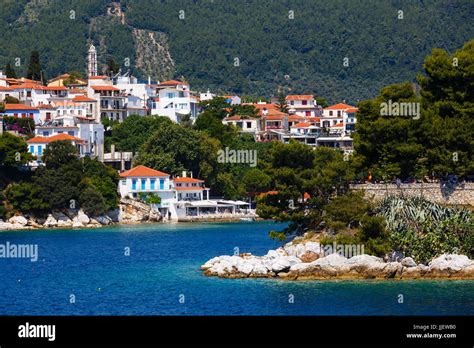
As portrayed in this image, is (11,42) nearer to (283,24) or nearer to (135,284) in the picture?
(283,24)

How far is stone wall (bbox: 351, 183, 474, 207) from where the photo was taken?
4000 cm

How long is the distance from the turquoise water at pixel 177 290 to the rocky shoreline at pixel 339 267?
0.80 meters

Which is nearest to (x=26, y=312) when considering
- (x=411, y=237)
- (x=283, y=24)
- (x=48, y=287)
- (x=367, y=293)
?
(x=48, y=287)

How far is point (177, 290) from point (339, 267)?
5483 mm

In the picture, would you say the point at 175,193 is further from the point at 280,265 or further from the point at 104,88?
the point at 280,265

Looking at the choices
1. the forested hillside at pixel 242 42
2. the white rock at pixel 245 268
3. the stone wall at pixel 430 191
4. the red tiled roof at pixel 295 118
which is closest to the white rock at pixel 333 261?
the white rock at pixel 245 268

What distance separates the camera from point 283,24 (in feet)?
647

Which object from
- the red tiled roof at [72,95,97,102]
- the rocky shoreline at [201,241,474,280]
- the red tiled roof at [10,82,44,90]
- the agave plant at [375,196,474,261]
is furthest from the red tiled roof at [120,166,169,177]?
the rocky shoreline at [201,241,474,280]

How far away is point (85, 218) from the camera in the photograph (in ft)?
221

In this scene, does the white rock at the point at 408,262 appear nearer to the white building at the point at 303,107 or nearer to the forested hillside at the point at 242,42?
the white building at the point at 303,107

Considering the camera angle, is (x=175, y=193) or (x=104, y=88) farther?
(x=104, y=88)

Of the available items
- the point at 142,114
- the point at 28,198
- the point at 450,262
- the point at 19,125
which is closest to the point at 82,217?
the point at 28,198

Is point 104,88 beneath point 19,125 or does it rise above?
above

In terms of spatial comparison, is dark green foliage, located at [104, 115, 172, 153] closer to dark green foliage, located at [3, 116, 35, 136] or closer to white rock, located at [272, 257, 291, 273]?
dark green foliage, located at [3, 116, 35, 136]
